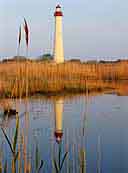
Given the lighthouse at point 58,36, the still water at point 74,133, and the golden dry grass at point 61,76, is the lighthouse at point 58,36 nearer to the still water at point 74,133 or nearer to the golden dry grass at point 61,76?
the golden dry grass at point 61,76

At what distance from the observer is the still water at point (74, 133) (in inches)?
96.2

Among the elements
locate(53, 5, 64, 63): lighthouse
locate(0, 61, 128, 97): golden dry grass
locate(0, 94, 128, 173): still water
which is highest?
locate(53, 5, 64, 63): lighthouse

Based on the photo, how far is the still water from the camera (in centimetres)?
244

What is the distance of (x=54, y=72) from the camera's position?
9.15 meters

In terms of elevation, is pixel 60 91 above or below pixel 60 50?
below

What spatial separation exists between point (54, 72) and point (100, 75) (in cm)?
178

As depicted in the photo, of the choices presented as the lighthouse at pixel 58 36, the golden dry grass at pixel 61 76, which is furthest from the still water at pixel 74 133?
the lighthouse at pixel 58 36

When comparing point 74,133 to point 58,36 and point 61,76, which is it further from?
point 58,36

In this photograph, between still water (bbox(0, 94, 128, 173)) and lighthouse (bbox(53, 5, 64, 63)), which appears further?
lighthouse (bbox(53, 5, 64, 63))

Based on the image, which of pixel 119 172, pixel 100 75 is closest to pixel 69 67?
pixel 100 75

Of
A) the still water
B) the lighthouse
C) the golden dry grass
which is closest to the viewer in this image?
the still water

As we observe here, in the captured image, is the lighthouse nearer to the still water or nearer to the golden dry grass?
the golden dry grass

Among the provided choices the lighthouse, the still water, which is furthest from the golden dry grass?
the lighthouse

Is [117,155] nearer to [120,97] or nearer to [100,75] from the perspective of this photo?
[120,97]
